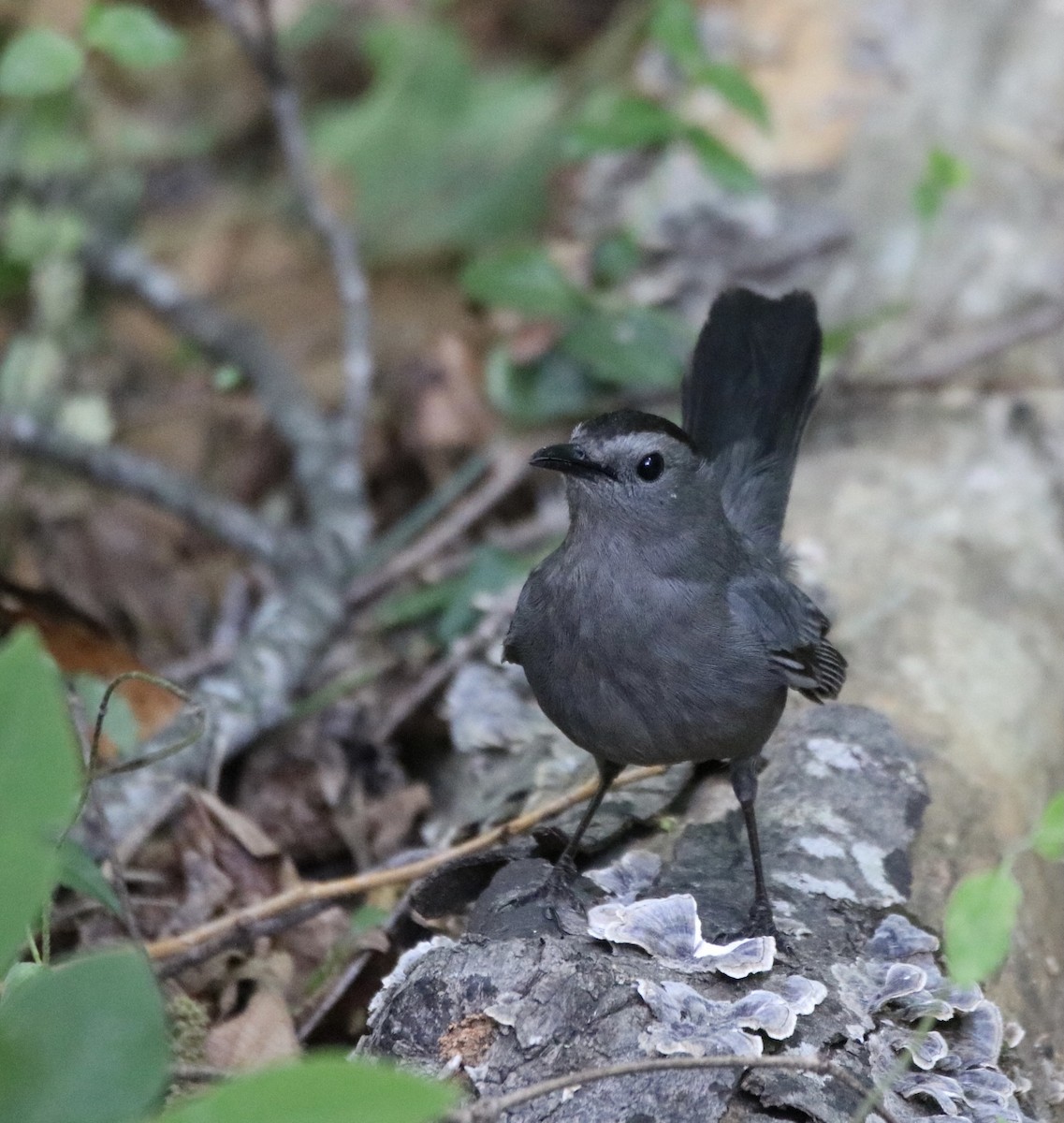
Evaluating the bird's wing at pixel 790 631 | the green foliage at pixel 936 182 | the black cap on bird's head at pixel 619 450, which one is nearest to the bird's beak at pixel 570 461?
the black cap on bird's head at pixel 619 450

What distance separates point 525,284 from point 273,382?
1110mm

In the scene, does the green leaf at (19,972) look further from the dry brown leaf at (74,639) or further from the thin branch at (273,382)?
the thin branch at (273,382)

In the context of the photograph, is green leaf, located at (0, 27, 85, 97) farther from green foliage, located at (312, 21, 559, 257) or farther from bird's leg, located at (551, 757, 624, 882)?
bird's leg, located at (551, 757, 624, 882)

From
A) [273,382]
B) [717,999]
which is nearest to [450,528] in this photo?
[273,382]

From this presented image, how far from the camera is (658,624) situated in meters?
3.04

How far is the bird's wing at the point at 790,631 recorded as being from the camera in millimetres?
3086

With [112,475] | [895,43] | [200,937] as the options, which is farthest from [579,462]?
[895,43]

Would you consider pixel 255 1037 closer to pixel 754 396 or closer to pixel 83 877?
pixel 83 877

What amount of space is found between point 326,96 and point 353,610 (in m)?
4.12

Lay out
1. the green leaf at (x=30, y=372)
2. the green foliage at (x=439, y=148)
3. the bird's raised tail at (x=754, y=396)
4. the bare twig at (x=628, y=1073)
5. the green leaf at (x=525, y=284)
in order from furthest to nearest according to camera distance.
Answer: the green foliage at (x=439, y=148), the green leaf at (x=30, y=372), the green leaf at (x=525, y=284), the bird's raised tail at (x=754, y=396), the bare twig at (x=628, y=1073)

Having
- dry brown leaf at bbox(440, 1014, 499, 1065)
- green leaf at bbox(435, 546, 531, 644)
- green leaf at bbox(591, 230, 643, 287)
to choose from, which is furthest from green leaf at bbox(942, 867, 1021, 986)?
green leaf at bbox(591, 230, 643, 287)

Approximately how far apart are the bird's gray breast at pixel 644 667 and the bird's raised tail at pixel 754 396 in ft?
2.21

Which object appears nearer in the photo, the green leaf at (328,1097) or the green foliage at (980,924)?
the green leaf at (328,1097)

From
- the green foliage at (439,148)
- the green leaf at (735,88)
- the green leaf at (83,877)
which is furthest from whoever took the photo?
the green foliage at (439,148)
